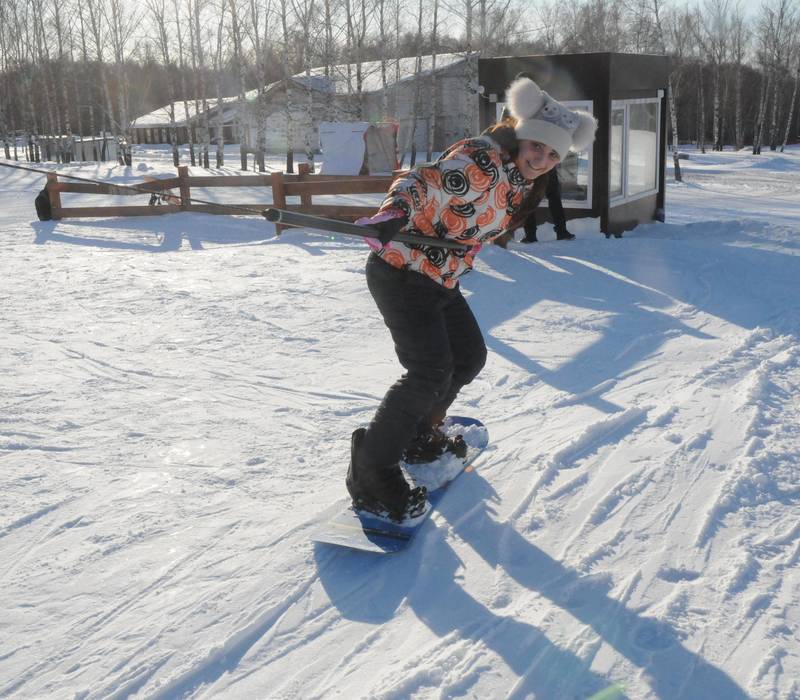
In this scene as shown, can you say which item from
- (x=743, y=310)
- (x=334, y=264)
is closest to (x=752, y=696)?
(x=743, y=310)

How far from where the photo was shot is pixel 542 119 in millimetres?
2754

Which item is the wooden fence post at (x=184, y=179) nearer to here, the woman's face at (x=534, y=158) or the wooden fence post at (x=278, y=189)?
the wooden fence post at (x=278, y=189)

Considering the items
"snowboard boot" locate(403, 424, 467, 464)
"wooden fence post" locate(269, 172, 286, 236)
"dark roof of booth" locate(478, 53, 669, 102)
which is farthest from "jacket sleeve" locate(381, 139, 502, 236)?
"wooden fence post" locate(269, 172, 286, 236)

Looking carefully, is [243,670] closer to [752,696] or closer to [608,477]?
[752,696]

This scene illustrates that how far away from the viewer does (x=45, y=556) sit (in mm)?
2791

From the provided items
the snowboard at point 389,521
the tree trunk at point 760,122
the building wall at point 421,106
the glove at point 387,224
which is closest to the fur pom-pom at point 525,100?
the glove at point 387,224

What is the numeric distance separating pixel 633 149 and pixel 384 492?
9210mm

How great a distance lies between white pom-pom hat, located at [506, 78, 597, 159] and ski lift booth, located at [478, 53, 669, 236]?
7.23 meters

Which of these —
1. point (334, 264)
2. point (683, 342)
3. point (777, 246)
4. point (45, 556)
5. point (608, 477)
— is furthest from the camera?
point (777, 246)

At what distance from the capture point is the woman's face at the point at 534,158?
2.77 metres

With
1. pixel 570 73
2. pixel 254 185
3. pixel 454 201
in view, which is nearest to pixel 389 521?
pixel 454 201

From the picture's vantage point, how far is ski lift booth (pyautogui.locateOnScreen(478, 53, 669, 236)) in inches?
382

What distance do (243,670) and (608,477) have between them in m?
1.79

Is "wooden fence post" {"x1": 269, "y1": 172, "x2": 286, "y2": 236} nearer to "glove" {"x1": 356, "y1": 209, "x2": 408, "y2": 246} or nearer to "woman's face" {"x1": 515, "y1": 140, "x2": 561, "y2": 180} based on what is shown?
"woman's face" {"x1": 515, "y1": 140, "x2": 561, "y2": 180}
